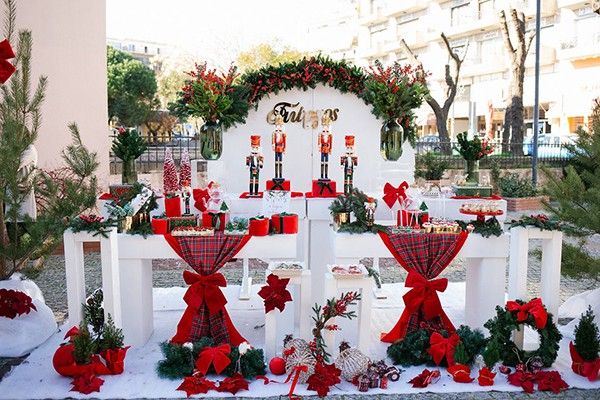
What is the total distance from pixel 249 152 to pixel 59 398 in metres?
2.86

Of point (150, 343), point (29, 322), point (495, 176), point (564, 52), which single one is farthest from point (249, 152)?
point (564, 52)

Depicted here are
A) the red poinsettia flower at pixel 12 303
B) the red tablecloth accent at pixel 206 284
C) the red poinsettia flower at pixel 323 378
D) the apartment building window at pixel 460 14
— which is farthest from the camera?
the apartment building window at pixel 460 14

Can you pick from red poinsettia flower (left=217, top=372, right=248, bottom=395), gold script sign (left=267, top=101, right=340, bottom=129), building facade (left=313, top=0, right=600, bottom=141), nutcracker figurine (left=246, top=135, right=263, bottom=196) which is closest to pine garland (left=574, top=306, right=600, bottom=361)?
red poinsettia flower (left=217, top=372, right=248, bottom=395)

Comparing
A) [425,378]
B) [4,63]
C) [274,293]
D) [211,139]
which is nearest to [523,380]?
[425,378]

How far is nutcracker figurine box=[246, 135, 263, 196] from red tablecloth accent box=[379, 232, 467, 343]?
138 centimetres

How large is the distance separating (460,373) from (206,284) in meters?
1.90

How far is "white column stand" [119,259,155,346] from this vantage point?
463 cm

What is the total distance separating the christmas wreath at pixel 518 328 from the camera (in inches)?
161

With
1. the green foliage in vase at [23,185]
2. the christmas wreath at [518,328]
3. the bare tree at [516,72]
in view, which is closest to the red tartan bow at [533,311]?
the christmas wreath at [518,328]

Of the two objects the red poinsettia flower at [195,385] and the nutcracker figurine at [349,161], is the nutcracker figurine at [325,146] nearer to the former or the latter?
the nutcracker figurine at [349,161]

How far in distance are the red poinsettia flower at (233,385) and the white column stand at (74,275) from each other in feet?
4.01

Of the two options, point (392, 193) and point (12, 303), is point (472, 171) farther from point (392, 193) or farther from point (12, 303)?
point (12, 303)

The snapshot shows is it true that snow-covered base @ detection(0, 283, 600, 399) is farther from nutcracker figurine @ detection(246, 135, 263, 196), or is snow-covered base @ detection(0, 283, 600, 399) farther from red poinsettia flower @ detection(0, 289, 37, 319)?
nutcracker figurine @ detection(246, 135, 263, 196)

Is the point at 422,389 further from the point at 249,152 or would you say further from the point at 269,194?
the point at 249,152
